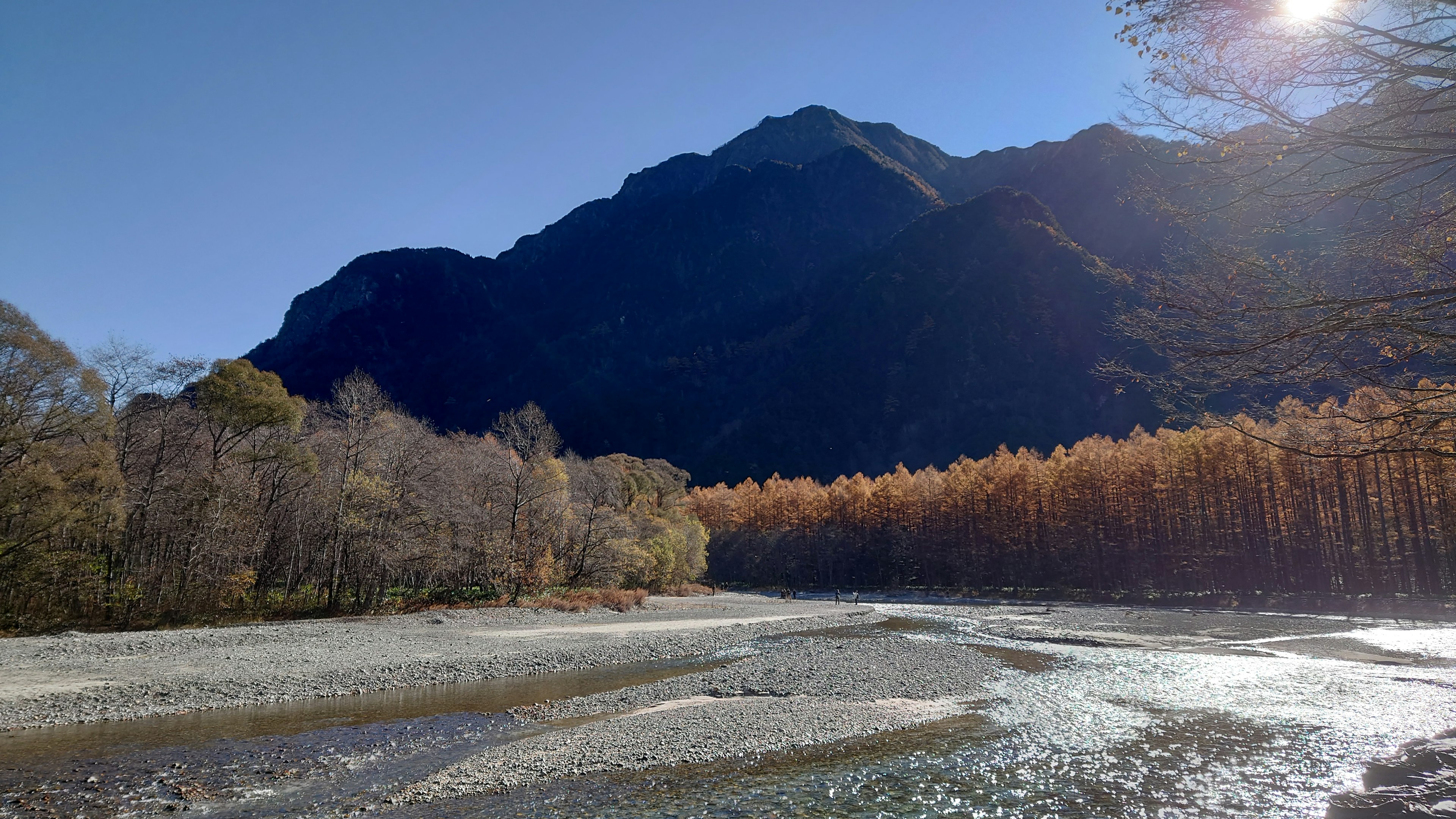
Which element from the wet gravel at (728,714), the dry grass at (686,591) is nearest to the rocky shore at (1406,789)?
the wet gravel at (728,714)

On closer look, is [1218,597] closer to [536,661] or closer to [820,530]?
[820,530]

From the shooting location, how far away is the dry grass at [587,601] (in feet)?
111

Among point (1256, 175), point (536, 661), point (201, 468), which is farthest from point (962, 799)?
point (201, 468)

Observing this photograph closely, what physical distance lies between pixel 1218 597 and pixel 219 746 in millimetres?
59274

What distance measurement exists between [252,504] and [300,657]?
10.9 m

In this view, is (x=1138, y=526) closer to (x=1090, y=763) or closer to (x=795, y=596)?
(x=795, y=596)

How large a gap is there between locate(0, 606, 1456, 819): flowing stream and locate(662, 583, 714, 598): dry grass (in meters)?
35.3

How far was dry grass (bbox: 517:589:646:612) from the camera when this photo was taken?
33938mm

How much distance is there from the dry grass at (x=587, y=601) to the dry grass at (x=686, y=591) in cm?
1000

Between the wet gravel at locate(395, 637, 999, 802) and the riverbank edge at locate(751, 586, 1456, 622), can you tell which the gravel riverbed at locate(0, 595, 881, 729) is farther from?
the riverbank edge at locate(751, 586, 1456, 622)

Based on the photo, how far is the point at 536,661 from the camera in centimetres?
2041

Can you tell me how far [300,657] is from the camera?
19.2m

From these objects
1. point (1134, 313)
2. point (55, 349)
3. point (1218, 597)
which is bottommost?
point (1218, 597)

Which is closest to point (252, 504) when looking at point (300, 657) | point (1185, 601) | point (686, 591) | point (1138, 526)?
point (300, 657)
